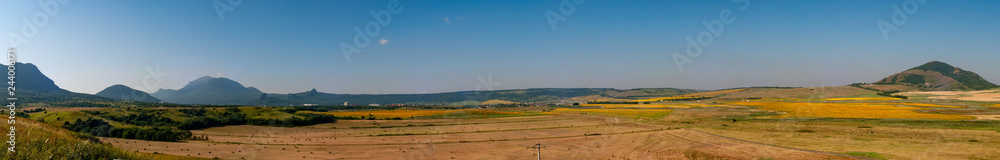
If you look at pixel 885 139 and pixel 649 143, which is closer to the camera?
pixel 885 139

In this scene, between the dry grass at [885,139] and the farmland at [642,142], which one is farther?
the farmland at [642,142]

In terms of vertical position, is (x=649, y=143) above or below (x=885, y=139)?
below

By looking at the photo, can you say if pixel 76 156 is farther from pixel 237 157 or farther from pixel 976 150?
pixel 976 150

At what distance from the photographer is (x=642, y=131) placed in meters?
56.9

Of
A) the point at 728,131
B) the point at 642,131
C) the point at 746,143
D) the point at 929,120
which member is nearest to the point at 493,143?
the point at 642,131

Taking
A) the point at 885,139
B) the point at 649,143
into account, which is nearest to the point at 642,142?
the point at 649,143

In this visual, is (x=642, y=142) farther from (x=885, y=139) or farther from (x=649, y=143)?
(x=885, y=139)

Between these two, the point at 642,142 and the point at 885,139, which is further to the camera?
the point at 642,142

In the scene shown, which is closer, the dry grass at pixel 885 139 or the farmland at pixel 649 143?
the dry grass at pixel 885 139

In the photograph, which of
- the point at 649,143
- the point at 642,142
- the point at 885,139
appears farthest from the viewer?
the point at 642,142

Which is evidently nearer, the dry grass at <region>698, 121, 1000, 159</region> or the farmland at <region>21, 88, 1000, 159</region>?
the dry grass at <region>698, 121, 1000, 159</region>

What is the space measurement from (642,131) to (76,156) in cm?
5578

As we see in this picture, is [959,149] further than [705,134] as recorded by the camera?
No

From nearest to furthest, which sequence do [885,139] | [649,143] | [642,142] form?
[885,139] < [649,143] < [642,142]
